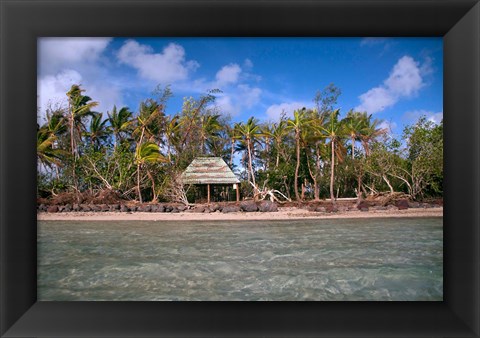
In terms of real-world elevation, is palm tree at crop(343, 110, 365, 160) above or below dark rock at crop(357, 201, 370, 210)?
above

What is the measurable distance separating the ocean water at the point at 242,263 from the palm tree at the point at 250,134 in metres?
3.14

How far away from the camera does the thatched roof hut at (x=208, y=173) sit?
8.23m

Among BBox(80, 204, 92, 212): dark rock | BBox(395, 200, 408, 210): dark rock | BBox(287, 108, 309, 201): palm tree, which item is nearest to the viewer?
BBox(80, 204, 92, 212): dark rock

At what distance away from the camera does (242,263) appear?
3.63m

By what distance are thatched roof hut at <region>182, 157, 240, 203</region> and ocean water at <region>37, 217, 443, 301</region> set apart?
7.62ft

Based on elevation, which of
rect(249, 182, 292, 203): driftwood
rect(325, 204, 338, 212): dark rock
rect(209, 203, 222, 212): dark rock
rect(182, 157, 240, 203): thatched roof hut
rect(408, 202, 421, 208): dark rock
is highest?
rect(182, 157, 240, 203): thatched roof hut

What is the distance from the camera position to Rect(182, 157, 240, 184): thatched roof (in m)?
8.23

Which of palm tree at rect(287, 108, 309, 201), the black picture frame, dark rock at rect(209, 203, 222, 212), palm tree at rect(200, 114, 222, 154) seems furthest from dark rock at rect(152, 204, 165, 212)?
the black picture frame

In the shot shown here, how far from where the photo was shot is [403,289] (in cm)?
253

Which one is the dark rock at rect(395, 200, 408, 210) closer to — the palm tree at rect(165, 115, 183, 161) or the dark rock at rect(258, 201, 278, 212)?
the dark rock at rect(258, 201, 278, 212)

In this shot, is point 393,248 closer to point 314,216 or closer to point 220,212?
point 314,216

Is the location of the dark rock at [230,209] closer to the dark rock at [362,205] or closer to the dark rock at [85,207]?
the dark rock at [362,205]
